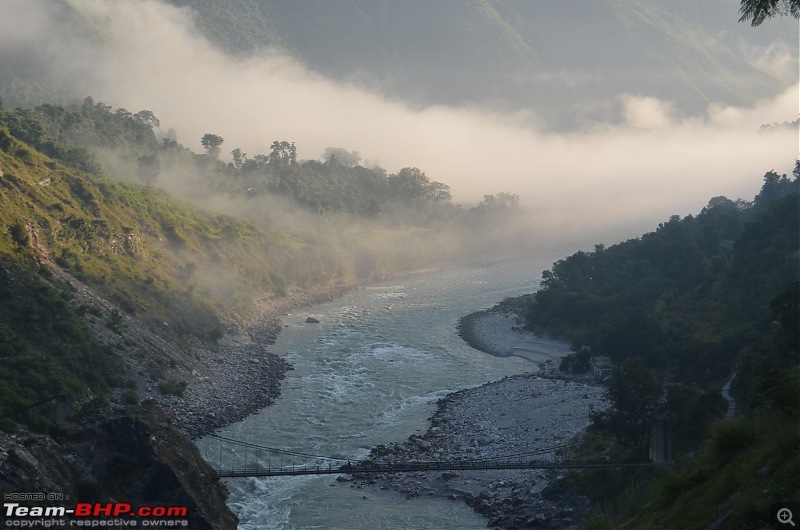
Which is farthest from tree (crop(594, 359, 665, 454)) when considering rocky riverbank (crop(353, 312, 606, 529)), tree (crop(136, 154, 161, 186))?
tree (crop(136, 154, 161, 186))

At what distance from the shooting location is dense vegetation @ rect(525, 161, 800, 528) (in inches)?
A: 585

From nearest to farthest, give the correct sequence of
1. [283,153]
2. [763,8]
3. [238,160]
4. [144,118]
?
[763,8] < [144,118] < [238,160] < [283,153]

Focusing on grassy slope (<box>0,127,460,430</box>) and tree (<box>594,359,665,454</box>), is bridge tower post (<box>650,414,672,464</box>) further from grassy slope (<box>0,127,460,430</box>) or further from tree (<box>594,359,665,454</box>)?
grassy slope (<box>0,127,460,430</box>)

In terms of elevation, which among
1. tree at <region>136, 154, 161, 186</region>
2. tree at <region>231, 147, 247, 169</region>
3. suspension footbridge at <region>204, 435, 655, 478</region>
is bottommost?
suspension footbridge at <region>204, 435, 655, 478</region>

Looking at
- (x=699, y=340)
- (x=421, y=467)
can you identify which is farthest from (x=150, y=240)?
(x=699, y=340)

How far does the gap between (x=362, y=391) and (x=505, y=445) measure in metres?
12.4

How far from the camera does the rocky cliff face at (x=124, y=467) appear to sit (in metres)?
24.4

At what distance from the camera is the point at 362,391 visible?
48125 mm

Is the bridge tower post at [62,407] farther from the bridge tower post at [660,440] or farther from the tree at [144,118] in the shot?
the tree at [144,118]

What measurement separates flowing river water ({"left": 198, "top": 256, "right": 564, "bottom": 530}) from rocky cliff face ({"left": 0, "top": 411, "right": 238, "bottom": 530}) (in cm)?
426

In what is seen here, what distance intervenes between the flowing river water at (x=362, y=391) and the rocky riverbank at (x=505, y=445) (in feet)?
3.40

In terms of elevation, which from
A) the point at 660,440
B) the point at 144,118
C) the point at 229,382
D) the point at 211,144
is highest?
the point at 144,118

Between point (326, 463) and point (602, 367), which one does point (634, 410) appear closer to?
point (326, 463)

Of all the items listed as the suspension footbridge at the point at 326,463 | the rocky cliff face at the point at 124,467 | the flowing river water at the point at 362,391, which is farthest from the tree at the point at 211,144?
the rocky cliff face at the point at 124,467
